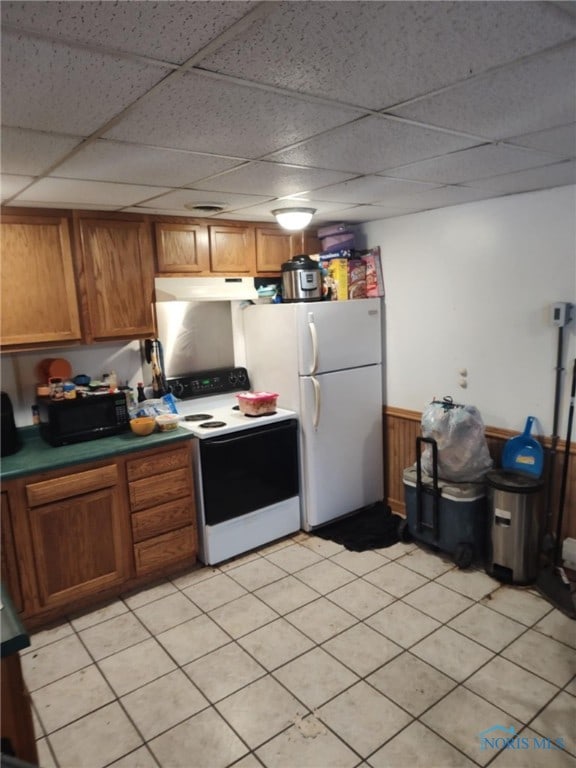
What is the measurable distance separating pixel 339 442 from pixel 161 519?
1342mm

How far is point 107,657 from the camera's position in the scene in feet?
8.11

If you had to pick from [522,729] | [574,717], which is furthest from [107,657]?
[574,717]

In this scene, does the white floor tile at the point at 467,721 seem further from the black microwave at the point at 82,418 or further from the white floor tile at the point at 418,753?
the black microwave at the point at 82,418

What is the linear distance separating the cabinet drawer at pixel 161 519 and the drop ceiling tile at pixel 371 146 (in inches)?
81.3

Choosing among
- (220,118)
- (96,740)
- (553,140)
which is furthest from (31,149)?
(96,740)

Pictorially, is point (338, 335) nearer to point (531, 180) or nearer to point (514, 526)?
point (531, 180)

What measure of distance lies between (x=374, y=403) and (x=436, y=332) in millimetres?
706

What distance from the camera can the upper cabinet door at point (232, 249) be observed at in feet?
11.4

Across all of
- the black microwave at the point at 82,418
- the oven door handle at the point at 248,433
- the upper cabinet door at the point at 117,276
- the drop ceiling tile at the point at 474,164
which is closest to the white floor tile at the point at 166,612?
the oven door handle at the point at 248,433

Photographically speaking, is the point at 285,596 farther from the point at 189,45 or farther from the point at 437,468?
the point at 189,45

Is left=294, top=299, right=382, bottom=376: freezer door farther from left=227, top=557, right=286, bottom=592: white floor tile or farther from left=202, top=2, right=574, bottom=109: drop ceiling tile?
left=202, top=2, right=574, bottom=109: drop ceiling tile

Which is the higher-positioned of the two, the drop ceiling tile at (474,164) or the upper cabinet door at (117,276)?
the drop ceiling tile at (474,164)

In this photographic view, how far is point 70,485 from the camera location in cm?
270

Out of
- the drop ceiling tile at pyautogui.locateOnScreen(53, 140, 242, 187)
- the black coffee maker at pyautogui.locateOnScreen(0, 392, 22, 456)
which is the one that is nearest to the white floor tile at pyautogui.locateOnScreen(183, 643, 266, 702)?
the black coffee maker at pyautogui.locateOnScreen(0, 392, 22, 456)
